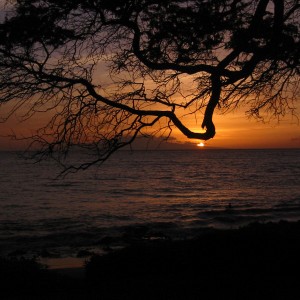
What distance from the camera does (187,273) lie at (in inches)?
296

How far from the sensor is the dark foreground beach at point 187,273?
6496 mm

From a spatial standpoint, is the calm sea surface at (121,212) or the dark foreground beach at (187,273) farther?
the calm sea surface at (121,212)

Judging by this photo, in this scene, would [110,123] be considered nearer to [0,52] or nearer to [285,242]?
[0,52]

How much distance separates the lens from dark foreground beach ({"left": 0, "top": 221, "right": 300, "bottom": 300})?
650cm

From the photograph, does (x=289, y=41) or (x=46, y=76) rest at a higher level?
(x=289, y=41)

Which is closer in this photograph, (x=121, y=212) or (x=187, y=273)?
(x=187, y=273)

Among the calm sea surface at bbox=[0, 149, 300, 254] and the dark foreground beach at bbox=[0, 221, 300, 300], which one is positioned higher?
the dark foreground beach at bbox=[0, 221, 300, 300]

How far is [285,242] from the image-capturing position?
8.47 meters

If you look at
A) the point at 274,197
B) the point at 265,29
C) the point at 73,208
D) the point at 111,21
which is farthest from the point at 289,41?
the point at 274,197

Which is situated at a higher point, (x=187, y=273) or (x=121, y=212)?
(x=187, y=273)

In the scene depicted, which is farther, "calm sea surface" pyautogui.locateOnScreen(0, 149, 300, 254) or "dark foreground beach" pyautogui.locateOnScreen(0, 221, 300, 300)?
"calm sea surface" pyautogui.locateOnScreen(0, 149, 300, 254)

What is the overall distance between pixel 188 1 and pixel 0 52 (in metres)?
2.92

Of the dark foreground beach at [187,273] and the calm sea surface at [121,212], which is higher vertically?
the dark foreground beach at [187,273]

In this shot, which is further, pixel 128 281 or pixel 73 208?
pixel 73 208
